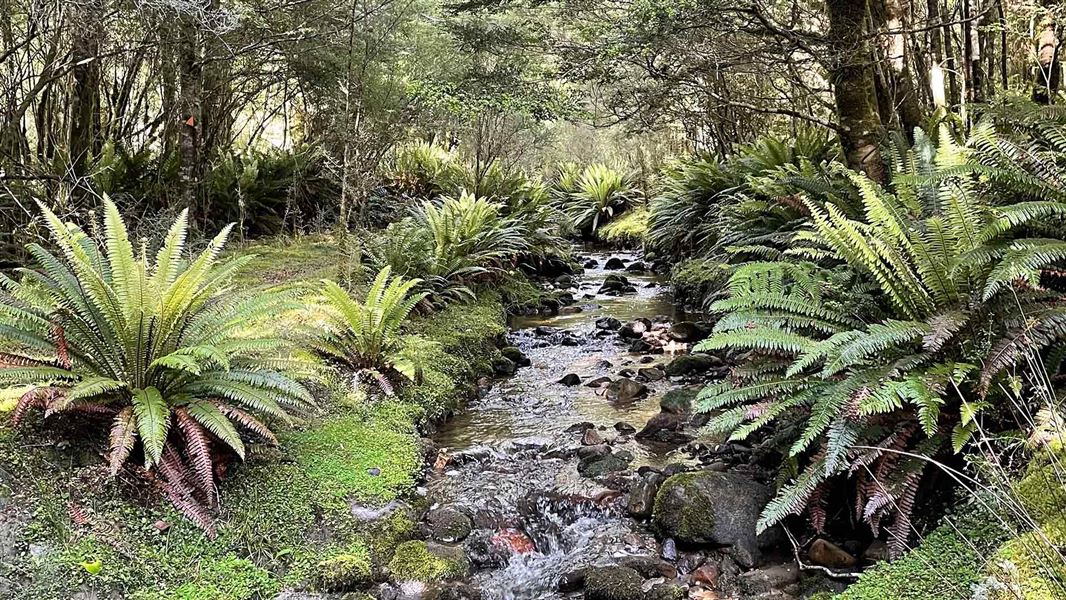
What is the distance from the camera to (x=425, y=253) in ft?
25.2

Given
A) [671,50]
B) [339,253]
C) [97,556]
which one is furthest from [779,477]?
[339,253]

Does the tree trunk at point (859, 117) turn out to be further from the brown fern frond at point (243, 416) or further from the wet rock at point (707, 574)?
the brown fern frond at point (243, 416)

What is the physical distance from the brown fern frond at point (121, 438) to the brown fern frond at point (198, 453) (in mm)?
209

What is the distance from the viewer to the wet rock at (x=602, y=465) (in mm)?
4609

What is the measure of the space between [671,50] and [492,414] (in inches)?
144

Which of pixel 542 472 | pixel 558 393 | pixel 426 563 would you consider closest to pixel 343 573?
pixel 426 563

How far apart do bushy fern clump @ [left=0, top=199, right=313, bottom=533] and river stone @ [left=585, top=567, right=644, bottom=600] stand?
1.72m

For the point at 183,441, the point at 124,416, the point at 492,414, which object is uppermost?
the point at 124,416

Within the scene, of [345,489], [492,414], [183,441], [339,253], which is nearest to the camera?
[183,441]

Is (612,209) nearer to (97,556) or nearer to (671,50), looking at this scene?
(671,50)

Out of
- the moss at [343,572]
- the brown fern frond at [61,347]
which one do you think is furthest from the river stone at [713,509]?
the brown fern frond at [61,347]

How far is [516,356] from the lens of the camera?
7.38 metres

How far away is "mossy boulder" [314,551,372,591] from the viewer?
10.6ft

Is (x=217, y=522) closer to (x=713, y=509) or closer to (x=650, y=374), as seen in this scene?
(x=713, y=509)
